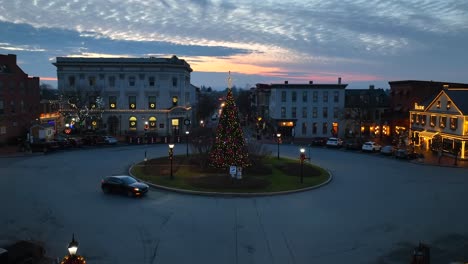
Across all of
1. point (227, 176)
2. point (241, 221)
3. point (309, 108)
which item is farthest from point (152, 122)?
point (241, 221)

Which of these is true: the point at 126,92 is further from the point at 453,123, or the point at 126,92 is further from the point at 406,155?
the point at 453,123

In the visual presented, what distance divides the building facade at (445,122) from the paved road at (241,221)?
49.2 ft

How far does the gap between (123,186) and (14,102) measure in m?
36.5

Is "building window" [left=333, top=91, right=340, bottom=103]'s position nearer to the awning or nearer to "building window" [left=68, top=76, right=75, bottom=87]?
the awning

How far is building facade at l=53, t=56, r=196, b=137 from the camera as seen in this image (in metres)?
61.4

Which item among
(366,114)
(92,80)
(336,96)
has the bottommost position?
(366,114)

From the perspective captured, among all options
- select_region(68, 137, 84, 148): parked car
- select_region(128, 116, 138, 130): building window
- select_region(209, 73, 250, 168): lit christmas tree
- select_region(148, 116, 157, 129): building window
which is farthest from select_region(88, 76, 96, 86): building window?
select_region(209, 73, 250, 168): lit christmas tree

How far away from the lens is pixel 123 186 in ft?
78.5

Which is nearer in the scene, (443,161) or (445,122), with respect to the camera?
(443,161)

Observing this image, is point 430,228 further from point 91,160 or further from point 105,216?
point 91,160

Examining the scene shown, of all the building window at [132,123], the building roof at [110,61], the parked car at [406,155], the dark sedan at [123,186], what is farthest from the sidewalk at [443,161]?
the building window at [132,123]

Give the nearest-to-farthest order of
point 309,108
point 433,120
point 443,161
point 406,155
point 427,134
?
point 443,161 < point 406,155 < point 433,120 < point 427,134 < point 309,108

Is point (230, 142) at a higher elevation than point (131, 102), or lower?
lower

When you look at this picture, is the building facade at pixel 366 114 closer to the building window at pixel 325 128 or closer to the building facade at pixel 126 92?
the building window at pixel 325 128
